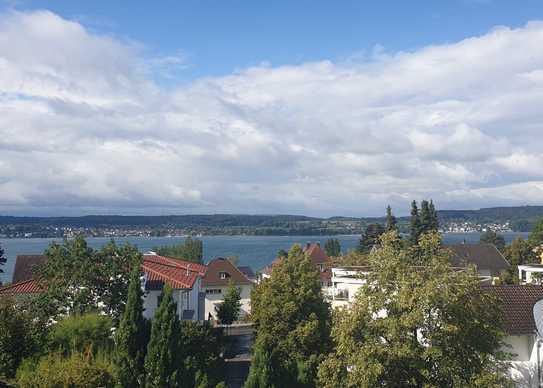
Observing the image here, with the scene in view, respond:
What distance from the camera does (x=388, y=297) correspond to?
18547mm

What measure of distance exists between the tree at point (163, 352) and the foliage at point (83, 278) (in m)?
5.82

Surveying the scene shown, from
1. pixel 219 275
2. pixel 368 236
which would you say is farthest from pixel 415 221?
pixel 219 275

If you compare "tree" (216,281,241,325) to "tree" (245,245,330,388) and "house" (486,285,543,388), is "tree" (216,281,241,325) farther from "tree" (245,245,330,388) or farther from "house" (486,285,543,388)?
"house" (486,285,543,388)

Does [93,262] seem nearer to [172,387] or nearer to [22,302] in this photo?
[22,302]

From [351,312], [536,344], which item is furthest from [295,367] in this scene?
[536,344]

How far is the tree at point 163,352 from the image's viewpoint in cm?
2211

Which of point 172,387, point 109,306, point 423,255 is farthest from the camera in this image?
Result: point 109,306

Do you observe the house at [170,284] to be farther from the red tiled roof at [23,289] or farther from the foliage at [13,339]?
the foliage at [13,339]

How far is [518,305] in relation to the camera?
83.5 feet

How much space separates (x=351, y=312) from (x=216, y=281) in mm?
51512

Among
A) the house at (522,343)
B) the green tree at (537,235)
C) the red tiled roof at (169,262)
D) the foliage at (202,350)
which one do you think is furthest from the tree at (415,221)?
the house at (522,343)

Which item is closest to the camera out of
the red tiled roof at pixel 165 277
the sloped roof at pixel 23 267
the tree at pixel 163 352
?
the tree at pixel 163 352

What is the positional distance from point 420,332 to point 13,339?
1437 cm

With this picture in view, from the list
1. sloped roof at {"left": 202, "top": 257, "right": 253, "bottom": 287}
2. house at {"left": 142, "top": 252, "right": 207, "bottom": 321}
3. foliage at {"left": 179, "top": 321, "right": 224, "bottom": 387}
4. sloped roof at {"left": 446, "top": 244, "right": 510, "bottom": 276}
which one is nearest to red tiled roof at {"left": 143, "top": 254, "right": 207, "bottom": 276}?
house at {"left": 142, "top": 252, "right": 207, "bottom": 321}
